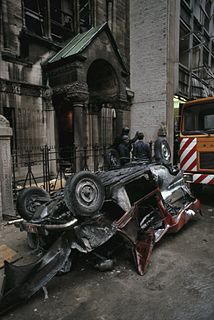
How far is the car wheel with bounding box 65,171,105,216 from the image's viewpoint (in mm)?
2923

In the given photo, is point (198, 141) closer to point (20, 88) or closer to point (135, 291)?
point (135, 291)

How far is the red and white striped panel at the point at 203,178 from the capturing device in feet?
18.8

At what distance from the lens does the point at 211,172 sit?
5.82m

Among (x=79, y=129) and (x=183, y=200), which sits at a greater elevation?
(x=79, y=129)

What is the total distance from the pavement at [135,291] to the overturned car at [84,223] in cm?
20

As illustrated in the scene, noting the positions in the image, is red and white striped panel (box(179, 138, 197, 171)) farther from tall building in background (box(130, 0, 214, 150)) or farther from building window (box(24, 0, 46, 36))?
building window (box(24, 0, 46, 36))

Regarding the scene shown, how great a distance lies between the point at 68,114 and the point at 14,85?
10.5ft

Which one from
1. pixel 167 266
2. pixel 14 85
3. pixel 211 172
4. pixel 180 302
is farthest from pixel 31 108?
pixel 180 302

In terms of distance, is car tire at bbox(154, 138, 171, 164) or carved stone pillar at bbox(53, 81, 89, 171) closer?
car tire at bbox(154, 138, 171, 164)

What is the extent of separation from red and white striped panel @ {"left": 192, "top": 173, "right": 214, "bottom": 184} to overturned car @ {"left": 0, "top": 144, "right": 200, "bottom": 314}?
1.76m

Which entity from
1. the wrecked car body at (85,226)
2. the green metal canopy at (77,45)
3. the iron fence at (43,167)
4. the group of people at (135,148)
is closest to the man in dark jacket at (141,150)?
the group of people at (135,148)

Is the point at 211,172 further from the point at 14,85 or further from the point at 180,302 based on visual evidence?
the point at 14,85

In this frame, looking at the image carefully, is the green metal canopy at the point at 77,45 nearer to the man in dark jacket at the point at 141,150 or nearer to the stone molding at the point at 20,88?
the stone molding at the point at 20,88

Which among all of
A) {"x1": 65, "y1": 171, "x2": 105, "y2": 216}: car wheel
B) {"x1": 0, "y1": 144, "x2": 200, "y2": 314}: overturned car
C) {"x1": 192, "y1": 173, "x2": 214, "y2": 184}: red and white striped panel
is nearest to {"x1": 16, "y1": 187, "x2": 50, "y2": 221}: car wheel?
{"x1": 0, "y1": 144, "x2": 200, "y2": 314}: overturned car
